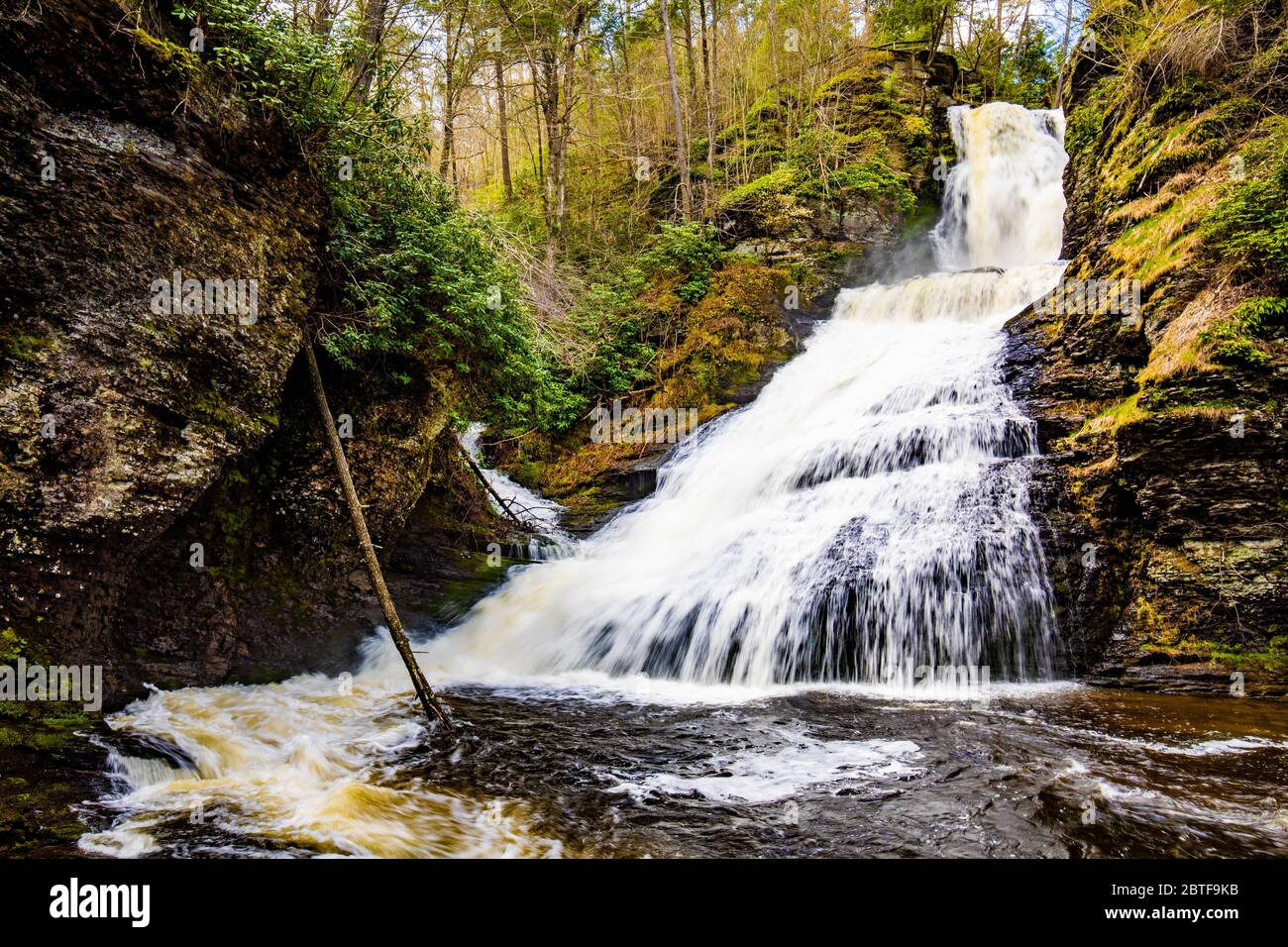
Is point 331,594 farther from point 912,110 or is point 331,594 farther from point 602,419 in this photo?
point 912,110

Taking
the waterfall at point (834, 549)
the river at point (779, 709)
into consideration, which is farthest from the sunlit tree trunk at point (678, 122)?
the river at point (779, 709)

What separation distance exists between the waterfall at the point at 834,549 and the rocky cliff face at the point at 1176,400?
656 millimetres

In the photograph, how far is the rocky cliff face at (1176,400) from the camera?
6.41 meters

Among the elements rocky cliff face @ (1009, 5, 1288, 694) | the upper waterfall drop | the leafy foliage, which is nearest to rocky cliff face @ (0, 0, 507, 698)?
the leafy foliage

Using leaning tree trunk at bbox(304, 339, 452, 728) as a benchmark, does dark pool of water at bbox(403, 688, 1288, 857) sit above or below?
below

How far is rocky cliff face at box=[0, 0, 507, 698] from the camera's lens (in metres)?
4.70

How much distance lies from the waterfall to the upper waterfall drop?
10.7ft

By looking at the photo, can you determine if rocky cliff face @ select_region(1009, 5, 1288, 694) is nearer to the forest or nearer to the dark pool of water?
the forest

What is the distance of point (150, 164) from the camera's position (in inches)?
211

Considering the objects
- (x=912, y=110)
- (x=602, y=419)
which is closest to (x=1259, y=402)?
(x=602, y=419)

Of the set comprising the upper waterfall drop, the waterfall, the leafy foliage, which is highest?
the upper waterfall drop

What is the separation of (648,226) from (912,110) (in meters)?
8.68

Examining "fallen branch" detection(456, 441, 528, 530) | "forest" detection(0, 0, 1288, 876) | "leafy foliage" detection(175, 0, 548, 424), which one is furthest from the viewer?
"fallen branch" detection(456, 441, 528, 530)

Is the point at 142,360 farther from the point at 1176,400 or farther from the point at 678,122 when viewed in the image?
the point at 678,122
